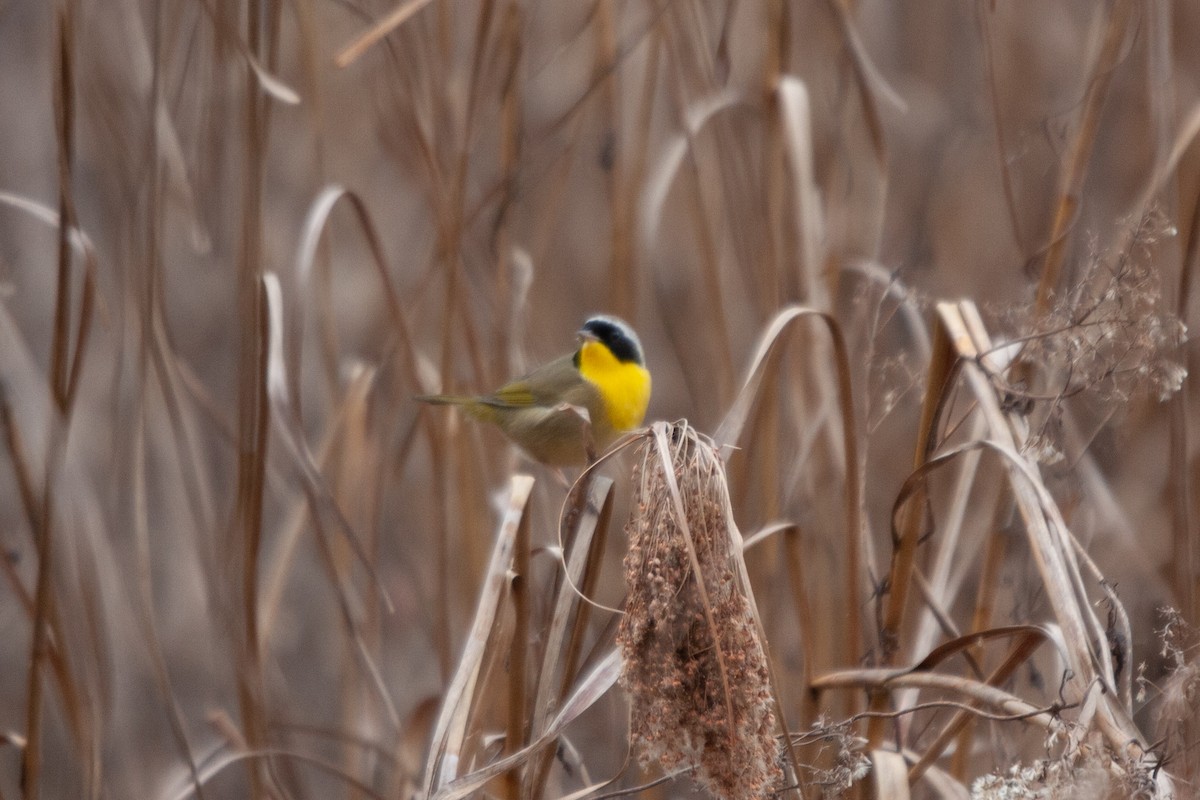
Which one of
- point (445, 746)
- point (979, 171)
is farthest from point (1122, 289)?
point (979, 171)

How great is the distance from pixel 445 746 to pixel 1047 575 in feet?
2.08

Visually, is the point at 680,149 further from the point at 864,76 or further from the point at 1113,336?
the point at 1113,336

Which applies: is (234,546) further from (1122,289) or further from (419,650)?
(419,650)

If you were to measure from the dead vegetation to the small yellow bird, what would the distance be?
113mm

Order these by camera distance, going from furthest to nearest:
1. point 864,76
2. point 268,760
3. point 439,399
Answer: point 439,399 < point 864,76 < point 268,760

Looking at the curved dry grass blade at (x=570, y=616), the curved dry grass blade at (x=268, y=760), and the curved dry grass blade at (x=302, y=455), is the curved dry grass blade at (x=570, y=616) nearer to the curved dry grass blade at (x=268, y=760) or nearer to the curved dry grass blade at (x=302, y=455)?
the curved dry grass blade at (x=302, y=455)

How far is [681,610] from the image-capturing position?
104cm

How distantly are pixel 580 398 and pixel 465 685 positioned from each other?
63.6 inches

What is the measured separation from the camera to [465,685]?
1118mm

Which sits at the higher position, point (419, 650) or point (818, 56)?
point (818, 56)

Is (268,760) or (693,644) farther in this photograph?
(268,760)

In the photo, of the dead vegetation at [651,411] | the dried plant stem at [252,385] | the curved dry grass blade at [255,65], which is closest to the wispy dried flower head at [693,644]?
the dead vegetation at [651,411]

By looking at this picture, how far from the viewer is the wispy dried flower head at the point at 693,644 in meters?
1.01

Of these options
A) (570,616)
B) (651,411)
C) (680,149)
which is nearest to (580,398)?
(651,411)
